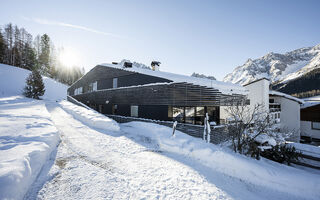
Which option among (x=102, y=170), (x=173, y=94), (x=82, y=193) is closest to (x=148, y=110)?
(x=173, y=94)

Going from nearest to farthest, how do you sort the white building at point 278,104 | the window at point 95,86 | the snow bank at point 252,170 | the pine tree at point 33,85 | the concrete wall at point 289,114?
the snow bank at point 252,170 → the white building at point 278,104 → the concrete wall at point 289,114 → the window at point 95,86 → the pine tree at point 33,85

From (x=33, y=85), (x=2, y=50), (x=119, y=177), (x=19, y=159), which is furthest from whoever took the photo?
(x=2, y=50)

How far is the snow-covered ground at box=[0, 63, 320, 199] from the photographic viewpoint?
2994 millimetres

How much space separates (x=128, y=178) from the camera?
369 centimetres

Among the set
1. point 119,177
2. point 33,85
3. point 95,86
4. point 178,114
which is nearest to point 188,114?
point 178,114

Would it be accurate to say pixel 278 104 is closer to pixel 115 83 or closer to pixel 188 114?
pixel 188 114

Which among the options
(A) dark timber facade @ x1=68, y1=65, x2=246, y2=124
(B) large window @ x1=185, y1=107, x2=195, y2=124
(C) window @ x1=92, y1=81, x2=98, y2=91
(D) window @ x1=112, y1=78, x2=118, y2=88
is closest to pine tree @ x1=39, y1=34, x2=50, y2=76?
(C) window @ x1=92, y1=81, x2=98, y2=91

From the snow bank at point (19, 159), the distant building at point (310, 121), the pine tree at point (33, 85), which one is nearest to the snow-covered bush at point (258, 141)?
the snow bank at point (19, 159)

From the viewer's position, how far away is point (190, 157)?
5.80 metres

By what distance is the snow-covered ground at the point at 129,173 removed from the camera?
299 centimetres

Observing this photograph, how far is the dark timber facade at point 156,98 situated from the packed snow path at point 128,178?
569cm

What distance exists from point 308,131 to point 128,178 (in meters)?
25.5

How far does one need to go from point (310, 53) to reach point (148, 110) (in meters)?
222

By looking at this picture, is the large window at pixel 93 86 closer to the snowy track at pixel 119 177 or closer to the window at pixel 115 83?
the window at pixel 115 83
